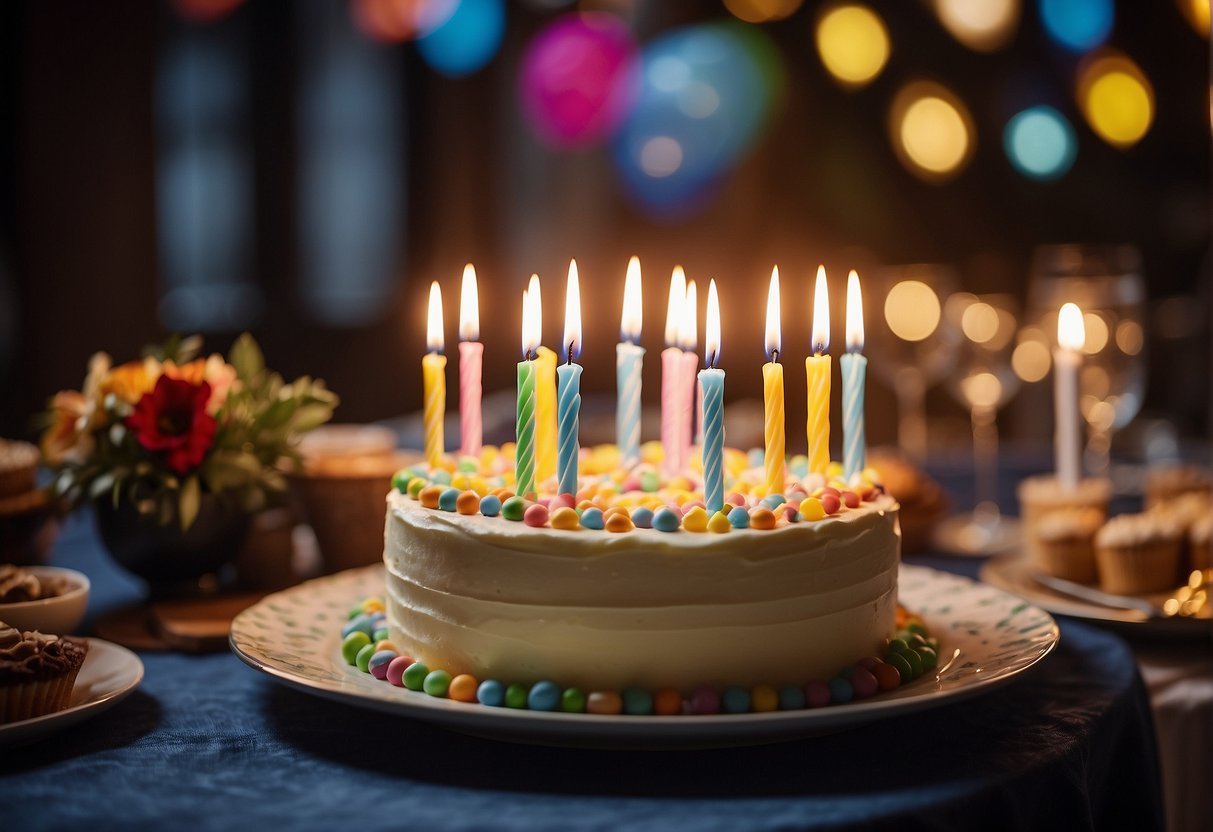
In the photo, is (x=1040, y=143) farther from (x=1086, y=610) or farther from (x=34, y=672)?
(x=34, y=672)

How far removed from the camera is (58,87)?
15.2 feet

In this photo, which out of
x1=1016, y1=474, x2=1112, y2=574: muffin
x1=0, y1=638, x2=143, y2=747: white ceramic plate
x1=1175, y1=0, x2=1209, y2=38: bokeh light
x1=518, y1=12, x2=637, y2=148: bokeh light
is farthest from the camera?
x1=518, y1=12, x2=637, y2=148: bokeh light

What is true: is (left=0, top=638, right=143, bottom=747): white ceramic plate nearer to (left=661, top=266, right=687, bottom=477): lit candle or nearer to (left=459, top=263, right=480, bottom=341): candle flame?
(left=459, top=263, right=480, bottom=341): candle flame

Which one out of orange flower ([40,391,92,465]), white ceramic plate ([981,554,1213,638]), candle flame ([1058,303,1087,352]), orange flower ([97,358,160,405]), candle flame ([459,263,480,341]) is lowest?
white ceramic plate ([981,554,1213,638])

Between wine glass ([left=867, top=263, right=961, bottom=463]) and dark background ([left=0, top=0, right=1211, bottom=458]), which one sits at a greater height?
dark background ([left=0, top=0, right=1211, bottom=458])

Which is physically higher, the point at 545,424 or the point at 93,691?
the point at 545,424

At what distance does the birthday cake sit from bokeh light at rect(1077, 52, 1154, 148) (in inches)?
287

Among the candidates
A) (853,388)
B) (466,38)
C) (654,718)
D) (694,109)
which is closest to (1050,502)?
(853,388)

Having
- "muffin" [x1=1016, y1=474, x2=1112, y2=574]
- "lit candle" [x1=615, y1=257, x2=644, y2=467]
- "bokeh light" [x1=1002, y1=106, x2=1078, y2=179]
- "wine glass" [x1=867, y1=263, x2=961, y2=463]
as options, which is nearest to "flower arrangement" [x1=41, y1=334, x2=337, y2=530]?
"lit candle" [x1=615, y1=257, x2=644, y2=467]

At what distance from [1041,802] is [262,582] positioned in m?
1.39

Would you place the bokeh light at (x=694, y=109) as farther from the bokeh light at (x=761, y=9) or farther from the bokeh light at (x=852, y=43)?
the bokeh light at (x=852, y=43)

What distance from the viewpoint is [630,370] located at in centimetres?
181

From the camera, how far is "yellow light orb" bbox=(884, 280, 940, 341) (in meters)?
2.85

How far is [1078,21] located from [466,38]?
4.20 metres
